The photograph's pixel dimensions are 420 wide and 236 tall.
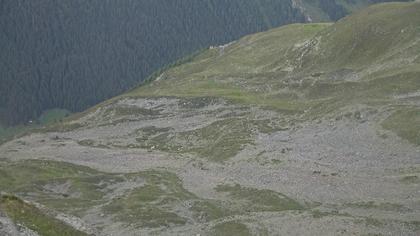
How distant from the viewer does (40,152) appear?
427ft

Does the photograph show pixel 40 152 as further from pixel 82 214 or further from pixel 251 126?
pixel 82 214

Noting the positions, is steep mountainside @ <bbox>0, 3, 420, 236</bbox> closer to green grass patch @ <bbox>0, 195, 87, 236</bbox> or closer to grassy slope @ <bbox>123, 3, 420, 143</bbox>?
green grass patch @ <bbox>0, 195, 87, 236</bbox>

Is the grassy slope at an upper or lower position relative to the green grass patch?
lower

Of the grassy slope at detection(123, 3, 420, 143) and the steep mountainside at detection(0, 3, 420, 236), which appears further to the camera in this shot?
the grassy slope at detection(123, 3, 420, 143)

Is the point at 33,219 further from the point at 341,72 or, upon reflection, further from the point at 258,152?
the point at 341,72

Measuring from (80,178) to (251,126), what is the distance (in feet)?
114

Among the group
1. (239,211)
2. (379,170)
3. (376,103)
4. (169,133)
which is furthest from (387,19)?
(239,211)

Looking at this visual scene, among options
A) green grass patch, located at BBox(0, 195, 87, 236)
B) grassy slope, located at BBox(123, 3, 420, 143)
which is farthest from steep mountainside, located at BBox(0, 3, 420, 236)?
grassy slope, located at BBox(123, 3, 420, 143)

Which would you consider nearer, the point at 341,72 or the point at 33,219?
the point at 33,219

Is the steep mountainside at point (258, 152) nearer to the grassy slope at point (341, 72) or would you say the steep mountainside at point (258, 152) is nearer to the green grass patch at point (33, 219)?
the green grass patch at point (33, 219)

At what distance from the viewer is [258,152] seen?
311 ft

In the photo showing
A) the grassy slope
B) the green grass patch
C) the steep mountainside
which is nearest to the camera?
the green grass patch

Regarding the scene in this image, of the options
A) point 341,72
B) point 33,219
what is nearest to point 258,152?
point 341,72

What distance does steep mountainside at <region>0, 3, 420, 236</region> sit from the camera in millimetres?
60812
